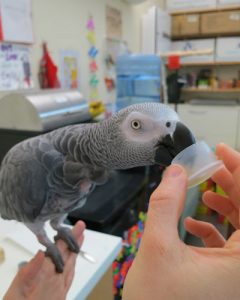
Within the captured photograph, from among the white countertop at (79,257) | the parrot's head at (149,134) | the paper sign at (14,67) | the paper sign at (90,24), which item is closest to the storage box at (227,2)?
the paper sign at (90,24)

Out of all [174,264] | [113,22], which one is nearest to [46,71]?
[113,22]

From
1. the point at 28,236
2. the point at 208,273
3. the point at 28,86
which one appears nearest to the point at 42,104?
the point at 28,86

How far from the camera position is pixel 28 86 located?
3.78ft

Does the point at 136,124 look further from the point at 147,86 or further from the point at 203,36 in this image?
the point at 203,36

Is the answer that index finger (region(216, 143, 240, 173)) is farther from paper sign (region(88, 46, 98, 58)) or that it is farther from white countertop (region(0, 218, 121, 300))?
paper sign (region(88, 46, 98, 58))

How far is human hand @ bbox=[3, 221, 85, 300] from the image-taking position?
1.62 feet

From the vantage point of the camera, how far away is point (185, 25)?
7.88 ft

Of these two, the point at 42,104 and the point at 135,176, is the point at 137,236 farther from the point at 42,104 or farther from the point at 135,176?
the point at 42,104

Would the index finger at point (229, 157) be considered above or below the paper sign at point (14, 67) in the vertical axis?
below

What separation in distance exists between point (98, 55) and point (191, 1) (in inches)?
49.6

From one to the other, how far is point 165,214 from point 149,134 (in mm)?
100

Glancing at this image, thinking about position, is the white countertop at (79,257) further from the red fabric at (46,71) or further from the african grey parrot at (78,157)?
the red fabric at (46,71)

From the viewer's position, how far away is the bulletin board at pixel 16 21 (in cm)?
100

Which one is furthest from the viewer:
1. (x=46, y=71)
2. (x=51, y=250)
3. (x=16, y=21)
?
(x=46, y=71)
